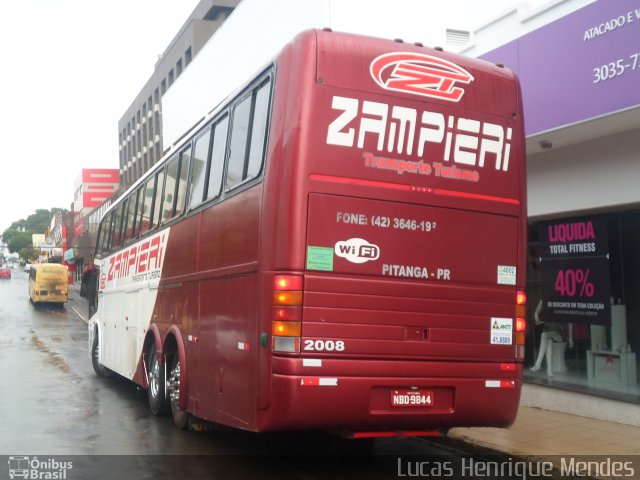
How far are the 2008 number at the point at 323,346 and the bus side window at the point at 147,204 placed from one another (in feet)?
19.4

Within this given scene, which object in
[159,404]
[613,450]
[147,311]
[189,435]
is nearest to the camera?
[613,450]

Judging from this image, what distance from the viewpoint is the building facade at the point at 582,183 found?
8688mm

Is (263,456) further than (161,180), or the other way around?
(161,180)

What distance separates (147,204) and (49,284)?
132ft

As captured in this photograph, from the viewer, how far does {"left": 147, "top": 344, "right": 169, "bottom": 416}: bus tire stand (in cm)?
982

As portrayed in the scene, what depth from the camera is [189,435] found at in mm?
8953

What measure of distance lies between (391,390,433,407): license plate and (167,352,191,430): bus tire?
359 cm

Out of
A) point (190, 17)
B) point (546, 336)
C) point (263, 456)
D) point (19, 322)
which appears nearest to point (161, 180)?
point (263, 456)

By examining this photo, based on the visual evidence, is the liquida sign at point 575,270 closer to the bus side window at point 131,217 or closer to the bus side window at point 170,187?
the bus side window at point 170,187

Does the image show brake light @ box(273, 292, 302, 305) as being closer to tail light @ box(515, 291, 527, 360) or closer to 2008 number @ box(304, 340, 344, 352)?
2008 number @ box(304, 340, 344, 352)

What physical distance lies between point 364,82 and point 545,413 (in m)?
Answer: 6.15

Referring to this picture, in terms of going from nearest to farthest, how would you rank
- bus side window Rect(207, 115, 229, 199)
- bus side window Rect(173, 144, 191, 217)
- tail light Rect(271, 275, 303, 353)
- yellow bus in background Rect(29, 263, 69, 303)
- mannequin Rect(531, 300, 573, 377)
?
tail light Rect(271, 275, 303, 353), bus side window Rect(207, 115, 229, 199), bus side window Rect(173, 144, 191, 217), mannequin Rect(531, 300, 573, 377), yellow bus in background Rect(29, 263, 69, 303)

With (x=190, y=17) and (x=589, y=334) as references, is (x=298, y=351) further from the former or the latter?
(x=190, y=17)

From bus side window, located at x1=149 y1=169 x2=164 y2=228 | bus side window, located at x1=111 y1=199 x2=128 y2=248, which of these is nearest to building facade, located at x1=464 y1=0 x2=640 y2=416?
bus side window, located at x1=149 y1=169 x2=164 y2=228
